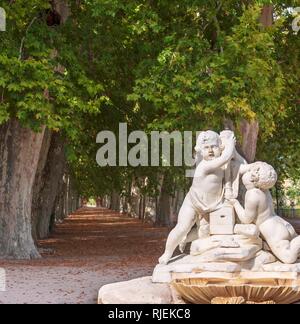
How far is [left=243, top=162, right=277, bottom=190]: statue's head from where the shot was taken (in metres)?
10.6

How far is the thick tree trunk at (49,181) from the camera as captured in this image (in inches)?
1061

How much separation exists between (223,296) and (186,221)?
58.7 inches

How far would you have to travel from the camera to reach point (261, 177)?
1060 cm

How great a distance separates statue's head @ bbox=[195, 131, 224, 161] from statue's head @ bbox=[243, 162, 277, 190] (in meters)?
0.68

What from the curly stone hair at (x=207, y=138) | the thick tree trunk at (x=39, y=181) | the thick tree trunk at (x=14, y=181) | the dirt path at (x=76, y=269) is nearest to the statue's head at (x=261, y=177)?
the curly stone hair at (x=207, y=138)

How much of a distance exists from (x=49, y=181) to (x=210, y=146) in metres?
17.4

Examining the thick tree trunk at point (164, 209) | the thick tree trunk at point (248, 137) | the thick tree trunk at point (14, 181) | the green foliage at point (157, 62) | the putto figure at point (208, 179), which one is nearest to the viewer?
the putto figure at point (208, 179)

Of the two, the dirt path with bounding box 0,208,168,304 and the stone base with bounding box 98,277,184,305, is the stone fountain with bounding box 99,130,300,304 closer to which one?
the stone base with bounding box 98,277,184,305

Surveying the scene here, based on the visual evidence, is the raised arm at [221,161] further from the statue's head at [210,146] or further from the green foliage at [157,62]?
the green foliage at [157,62]

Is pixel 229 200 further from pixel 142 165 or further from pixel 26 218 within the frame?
pixel 142 165

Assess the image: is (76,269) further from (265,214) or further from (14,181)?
(265,214)

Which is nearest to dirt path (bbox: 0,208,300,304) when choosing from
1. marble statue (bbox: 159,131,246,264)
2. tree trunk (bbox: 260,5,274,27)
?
marble statue (bbox: 159,131,246,264)

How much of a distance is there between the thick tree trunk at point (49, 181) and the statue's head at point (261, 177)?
1564cm
